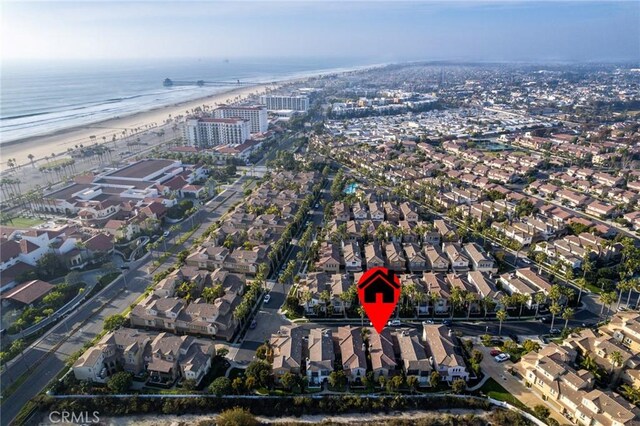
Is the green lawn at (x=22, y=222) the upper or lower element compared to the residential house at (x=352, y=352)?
upper

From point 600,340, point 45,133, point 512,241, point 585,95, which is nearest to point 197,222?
point 512,241

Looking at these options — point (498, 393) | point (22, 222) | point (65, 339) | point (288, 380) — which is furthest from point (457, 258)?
point (22, 222)

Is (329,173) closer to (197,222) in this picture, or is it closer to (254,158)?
(254,158)

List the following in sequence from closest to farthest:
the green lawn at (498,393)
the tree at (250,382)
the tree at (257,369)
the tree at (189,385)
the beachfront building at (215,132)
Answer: the green lawn at (498,393), the tree at (250,382), the tree at (189,385), the tree at (257,369), the beachfront building at (215,132)

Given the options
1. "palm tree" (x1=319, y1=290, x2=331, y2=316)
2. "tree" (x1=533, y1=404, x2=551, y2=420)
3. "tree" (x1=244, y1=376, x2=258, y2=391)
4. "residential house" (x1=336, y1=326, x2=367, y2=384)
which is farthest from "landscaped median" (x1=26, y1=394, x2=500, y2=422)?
"palm tree" (x1=319, y1=290, x2=331, y2=316)

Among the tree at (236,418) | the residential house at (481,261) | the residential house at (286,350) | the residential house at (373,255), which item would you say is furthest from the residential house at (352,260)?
the tree at (236,418)

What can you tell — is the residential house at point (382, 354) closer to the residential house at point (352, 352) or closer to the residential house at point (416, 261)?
the residential house at point (352, 352)

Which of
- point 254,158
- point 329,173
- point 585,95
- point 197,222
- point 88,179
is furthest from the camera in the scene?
point 585,95
